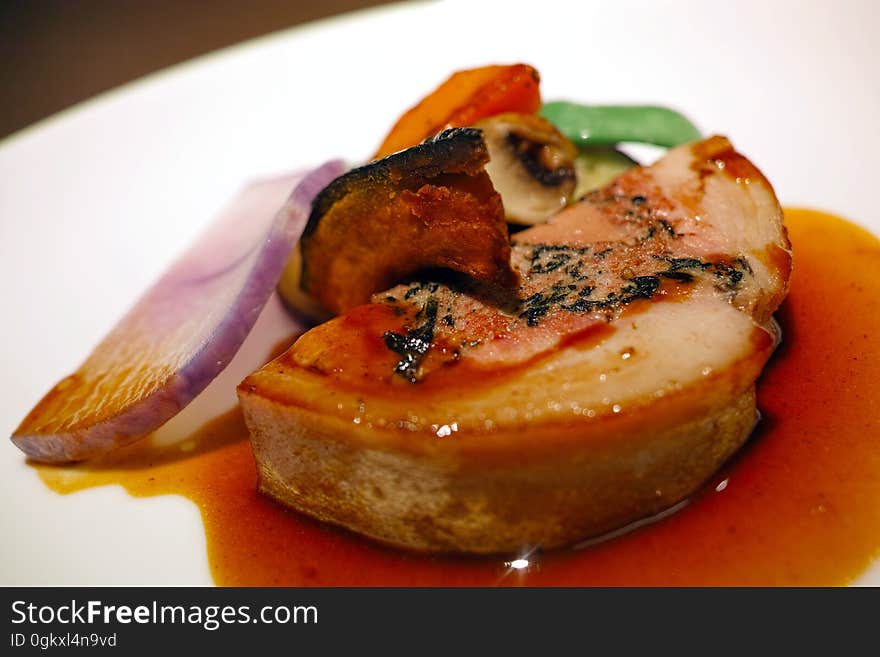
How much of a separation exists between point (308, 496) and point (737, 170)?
1582 mm

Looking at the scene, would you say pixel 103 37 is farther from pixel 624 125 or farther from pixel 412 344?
pixel 412 344

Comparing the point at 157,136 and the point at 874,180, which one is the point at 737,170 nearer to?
the point at 874,180

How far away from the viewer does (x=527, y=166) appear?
105 inches

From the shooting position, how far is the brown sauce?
5.81ft

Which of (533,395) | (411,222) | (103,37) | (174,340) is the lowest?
(174,340)

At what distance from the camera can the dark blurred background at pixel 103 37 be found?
5547mm

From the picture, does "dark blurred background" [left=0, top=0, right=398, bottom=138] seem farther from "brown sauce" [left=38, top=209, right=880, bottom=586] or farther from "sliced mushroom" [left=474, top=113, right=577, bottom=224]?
"brown sauce" [left=38, top=209, right=880, bottom=586]

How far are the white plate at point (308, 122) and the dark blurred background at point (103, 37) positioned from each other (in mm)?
1646

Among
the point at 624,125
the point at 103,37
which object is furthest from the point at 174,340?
the point at 103,37

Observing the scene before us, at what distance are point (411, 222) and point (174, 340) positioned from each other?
36.3 inches

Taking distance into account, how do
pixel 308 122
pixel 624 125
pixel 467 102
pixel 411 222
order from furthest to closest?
pixel 308 122 → pixel 624 125 → pixel 467 102 → pixel 411 222
